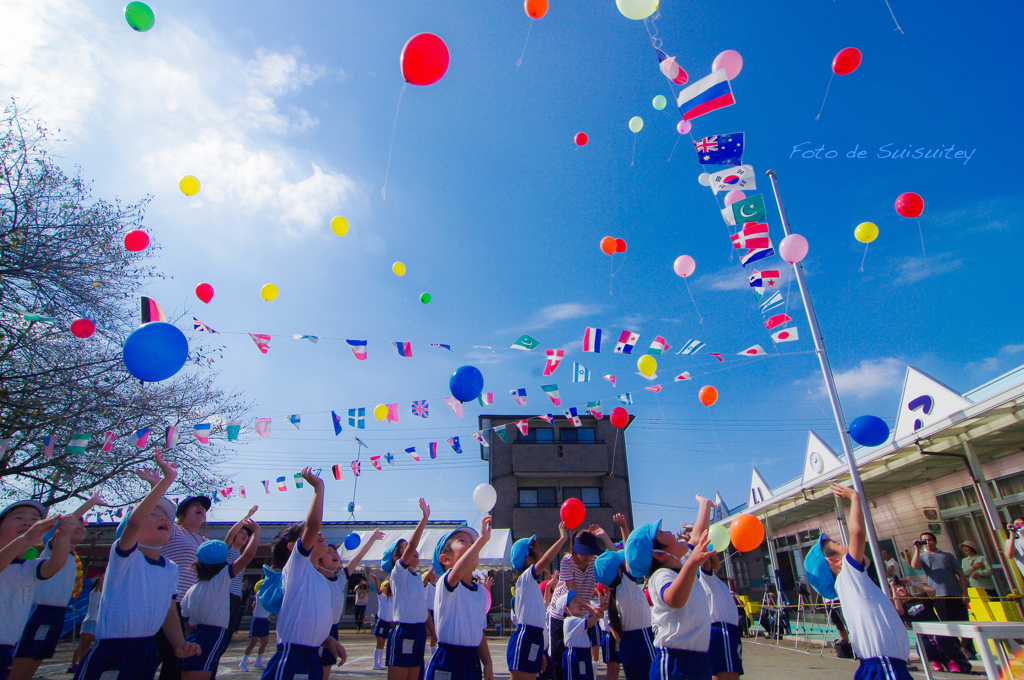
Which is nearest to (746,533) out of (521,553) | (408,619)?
(521,553)

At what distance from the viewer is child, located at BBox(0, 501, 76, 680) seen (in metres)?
3.14

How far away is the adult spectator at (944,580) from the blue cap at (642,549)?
606 centimetres

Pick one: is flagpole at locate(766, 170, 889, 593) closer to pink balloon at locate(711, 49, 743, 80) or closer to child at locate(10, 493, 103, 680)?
pink balloon at locate(711, 49, 743, 80)

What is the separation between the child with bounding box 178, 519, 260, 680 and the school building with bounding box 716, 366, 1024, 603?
19.7 feet

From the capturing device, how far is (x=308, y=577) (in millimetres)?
3016

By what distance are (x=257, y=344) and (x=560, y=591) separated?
19.0 ft

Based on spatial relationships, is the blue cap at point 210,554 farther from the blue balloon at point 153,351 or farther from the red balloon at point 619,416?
the red balloon at point 619,416

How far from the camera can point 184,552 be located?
442 centimetres

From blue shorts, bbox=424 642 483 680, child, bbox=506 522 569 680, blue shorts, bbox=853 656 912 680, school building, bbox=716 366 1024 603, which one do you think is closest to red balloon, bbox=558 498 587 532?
child, bbox=506 522 569 680

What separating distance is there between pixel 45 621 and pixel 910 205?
425 inches

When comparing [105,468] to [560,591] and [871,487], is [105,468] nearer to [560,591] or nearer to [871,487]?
[560,591]

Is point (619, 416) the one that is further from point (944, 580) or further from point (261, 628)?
point (261, 628)

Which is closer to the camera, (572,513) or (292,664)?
(292,664)


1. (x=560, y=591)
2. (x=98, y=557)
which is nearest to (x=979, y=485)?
(x=560, y=591)
